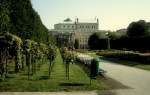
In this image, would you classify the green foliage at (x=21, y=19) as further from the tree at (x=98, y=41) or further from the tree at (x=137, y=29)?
the tree at (x=98, y=41)

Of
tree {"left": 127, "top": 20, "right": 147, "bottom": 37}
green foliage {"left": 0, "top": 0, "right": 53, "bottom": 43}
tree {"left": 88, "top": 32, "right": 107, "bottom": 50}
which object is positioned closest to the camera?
green foliage {"left": 0, "top": 0, "right": 53, "bottom": 43}

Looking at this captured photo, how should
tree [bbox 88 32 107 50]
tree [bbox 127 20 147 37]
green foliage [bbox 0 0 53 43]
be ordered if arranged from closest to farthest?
green foliage [bbox 0 0 53 43] → tree [bbox 127 20 147 37] → tree [bbox 88 32 107 50]

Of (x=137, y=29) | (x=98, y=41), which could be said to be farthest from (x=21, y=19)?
(x=98, y=41)

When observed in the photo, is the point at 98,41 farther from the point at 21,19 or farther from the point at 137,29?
the point at 21,19

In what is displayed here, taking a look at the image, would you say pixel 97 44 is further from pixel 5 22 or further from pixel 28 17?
pixel 5 22

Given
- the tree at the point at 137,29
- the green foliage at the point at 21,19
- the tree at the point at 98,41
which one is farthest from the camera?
the tree at the point at 98,41

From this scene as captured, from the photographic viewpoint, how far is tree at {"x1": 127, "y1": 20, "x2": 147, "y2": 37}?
285 ft

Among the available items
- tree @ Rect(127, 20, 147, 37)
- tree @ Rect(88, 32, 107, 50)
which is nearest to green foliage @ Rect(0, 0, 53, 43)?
tree @ Rect(127, 20, 147, 37)

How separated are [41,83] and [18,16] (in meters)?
16.6

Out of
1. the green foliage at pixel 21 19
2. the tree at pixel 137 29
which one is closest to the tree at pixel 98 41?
the tree at pixel 137 29

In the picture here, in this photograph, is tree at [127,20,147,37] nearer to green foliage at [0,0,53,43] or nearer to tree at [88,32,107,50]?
tree at [88,32,107,50]

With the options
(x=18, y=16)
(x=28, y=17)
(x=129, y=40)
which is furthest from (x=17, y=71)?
(x=129, y=40)

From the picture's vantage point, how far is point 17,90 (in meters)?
16.1

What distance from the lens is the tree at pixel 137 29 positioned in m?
87.0
